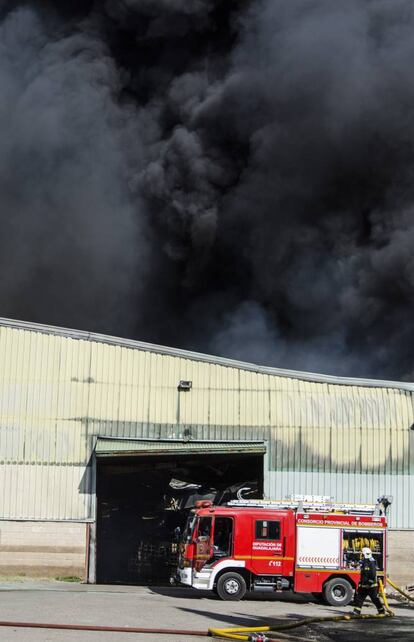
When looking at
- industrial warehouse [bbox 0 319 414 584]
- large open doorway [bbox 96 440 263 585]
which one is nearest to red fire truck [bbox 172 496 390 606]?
industrial warehouse [bbox 0 319 414 584]

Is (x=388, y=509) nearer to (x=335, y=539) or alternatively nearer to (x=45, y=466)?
(x=335, y=539)

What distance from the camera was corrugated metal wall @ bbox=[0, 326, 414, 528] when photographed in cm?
2970

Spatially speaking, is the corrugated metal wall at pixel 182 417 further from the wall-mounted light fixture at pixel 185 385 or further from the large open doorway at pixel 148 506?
the large open doorway at pixel 148 506

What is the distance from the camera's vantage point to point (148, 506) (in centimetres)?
3812

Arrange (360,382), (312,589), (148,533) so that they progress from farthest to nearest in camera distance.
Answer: (148,533) → (360,382) → (312,589)

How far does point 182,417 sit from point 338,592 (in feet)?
28.7

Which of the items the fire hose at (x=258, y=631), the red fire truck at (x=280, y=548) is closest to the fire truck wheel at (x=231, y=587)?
the red fire truck at (x=280, y=548)

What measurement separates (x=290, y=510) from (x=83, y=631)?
10.3 m

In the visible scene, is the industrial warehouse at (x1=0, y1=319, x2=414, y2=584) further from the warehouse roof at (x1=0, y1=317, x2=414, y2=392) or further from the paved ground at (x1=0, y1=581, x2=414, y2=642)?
the paved ground at (x1=0, y1=581, x2=414, y2=642)

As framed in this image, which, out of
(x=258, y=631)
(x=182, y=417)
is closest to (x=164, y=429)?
(x=182, y=417)

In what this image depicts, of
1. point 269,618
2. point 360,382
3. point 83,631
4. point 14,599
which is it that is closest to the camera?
point 83,631

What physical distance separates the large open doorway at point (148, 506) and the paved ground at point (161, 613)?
6581mm

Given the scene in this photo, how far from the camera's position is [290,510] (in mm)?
25219

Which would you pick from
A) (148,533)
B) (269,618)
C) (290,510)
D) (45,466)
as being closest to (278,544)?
(290,510)
